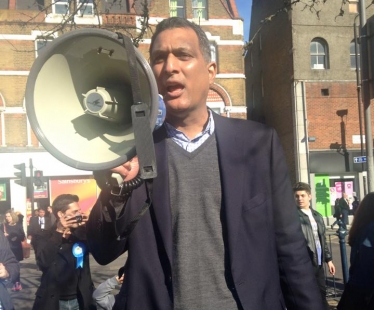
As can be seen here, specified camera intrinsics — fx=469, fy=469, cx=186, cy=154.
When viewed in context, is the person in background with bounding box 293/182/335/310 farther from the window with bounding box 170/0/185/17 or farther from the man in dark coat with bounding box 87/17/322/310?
the window with bounding box 170/0/185/17

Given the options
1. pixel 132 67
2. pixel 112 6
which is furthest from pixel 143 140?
pixel 112 6

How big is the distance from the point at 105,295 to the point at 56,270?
551mm

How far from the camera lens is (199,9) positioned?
2222 centimetres

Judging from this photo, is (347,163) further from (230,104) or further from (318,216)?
(318,216)

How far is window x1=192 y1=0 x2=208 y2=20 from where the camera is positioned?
869 inches

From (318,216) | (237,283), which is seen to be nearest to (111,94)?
(237,283)

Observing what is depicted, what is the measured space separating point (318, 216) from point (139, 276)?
16.8 ft

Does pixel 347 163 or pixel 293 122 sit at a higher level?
pixel 293 122

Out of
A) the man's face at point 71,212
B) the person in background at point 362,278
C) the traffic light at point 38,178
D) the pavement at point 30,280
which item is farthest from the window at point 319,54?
the person in background at point 362,278

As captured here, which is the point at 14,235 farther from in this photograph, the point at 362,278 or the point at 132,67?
the point at 132,67

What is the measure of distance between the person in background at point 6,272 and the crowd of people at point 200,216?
3169 millimetres

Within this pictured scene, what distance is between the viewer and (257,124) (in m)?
1.92

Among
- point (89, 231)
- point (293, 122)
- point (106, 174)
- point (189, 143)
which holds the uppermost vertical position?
point (293, 122)

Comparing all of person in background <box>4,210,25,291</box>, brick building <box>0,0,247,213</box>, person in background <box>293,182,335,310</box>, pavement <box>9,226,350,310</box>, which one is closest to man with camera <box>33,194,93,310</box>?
person in background <box>293,182,335,310</box>
